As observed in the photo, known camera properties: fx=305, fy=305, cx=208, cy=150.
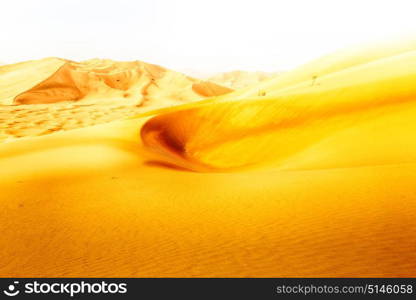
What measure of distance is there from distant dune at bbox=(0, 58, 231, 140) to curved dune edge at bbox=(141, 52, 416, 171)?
1246 centimetres

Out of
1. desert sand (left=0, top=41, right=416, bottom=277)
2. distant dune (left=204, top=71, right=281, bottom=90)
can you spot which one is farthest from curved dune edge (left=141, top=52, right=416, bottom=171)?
distant dune (left=204, top=71, right=281, bottom=90)

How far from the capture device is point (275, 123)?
Result: 13.1 m

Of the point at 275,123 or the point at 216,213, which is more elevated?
the point at 275,123

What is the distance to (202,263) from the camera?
3.00 metres

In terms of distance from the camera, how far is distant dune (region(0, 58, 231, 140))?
27703 millimetres

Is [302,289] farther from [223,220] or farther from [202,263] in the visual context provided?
[223,220]

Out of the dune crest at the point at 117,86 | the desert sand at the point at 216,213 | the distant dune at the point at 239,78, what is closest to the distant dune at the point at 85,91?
the dune crest at the point at 117,86

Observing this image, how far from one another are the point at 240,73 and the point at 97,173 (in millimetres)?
119100

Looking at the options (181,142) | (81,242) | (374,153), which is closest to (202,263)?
(81,242)

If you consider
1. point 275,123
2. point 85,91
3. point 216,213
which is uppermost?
point 85,91

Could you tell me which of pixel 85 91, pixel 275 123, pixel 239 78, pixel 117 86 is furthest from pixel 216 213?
pixel 239 78

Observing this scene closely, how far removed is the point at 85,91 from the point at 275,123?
4093cm

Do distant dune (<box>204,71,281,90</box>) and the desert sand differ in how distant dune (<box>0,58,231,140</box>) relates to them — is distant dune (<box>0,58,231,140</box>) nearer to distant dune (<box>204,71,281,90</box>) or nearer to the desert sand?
the desert sand

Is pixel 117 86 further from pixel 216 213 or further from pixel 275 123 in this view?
pixel 216 213
